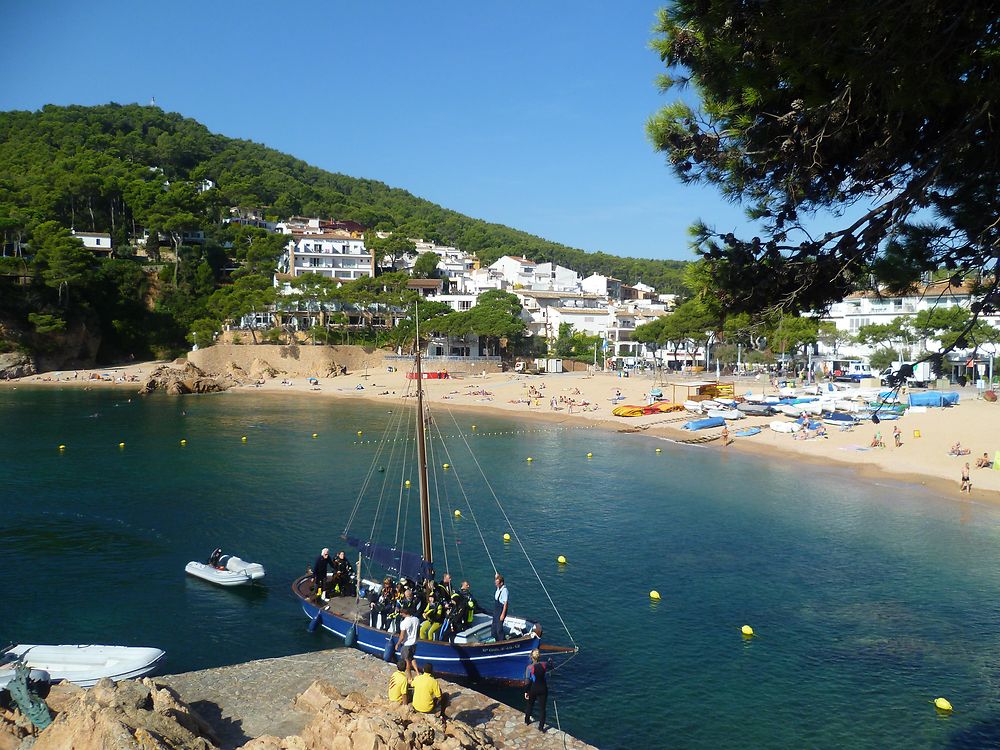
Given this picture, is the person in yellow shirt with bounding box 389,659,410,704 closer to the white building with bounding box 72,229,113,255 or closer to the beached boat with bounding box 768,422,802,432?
the beached boat with bounding box 768,422,802,432

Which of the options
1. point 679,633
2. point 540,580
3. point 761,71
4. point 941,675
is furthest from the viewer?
point 540,580

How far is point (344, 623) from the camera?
18281 millimetres

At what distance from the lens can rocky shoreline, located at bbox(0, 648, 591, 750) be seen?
9.63 meters

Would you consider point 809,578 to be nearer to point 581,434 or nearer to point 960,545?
point 960,545

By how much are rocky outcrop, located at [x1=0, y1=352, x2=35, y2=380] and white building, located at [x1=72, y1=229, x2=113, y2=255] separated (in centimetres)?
2134

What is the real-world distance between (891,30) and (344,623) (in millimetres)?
16238

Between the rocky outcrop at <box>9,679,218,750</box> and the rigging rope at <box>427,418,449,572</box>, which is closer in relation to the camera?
the rocky outcrop at <box>9,679,218,750</box>

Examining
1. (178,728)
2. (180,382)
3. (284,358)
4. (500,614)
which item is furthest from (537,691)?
(284,358)

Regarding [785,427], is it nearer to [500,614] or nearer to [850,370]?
[850,370]

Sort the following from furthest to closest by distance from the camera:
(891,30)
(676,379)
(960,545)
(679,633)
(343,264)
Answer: (343,264) → (676,379) → (960,545) → (679,633) → (891,30)

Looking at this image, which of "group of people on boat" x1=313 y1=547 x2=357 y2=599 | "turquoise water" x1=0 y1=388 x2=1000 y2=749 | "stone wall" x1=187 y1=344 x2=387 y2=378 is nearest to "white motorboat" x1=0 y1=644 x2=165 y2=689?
"turquoise water" x1=0 y1=388 x2=1000 y2=749

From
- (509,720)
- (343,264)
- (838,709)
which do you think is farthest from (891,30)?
(343,264)

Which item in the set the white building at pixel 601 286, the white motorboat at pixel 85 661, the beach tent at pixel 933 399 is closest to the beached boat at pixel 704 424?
the beach tent at pixel 933 399

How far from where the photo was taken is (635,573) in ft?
78.3
